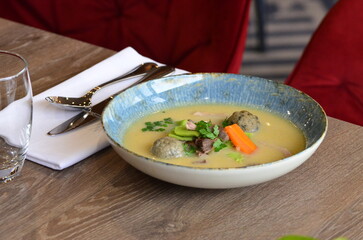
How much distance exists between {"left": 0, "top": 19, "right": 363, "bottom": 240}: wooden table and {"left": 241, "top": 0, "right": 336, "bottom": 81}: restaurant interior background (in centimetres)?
218

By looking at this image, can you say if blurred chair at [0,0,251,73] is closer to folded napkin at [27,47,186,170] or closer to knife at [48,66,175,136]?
folded napkin at [27,47,186,170]

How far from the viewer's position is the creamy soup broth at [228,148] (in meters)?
0.92

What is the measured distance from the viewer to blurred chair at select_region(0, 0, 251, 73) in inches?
71.6

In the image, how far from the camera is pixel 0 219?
88cm

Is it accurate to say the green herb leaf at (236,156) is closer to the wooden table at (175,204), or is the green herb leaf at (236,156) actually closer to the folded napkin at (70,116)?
the wooden table at (175,204)

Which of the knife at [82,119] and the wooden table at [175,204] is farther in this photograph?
the knife at [82,119]

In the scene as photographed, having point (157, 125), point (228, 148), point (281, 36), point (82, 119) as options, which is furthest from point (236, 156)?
point (281, 36)

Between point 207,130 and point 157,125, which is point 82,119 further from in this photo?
point 207,130

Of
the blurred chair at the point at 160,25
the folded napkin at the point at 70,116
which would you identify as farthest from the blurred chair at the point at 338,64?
the folded napkin at the point at 70,116

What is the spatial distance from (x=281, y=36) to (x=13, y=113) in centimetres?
275

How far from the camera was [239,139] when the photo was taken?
0.95 meters

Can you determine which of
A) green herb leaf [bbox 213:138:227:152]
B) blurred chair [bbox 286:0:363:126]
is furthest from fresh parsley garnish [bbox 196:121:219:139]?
blurred chair [bbox 286:0:363:126]

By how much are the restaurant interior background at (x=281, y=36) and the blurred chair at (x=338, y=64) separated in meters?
1.48

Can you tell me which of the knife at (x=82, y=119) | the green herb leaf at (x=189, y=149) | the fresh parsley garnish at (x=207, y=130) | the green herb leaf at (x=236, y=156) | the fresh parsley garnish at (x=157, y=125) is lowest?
the knife at (x=82, y=119)
